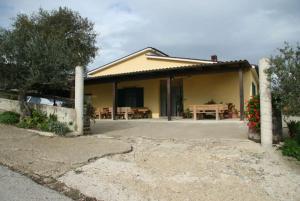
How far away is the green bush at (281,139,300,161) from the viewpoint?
6233 mm

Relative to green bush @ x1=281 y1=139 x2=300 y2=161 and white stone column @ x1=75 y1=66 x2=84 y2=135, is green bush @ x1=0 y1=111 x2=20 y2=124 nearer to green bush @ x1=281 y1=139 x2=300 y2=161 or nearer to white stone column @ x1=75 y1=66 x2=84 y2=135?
white stone column @ x1=75 y1=66 x2=84 y2=135

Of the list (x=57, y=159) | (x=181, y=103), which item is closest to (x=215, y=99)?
(x=181, y=103)

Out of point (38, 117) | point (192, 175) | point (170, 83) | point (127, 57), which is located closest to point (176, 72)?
point (170, 83)

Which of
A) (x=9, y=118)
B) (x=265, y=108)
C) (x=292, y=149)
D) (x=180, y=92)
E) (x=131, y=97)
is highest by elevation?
(x=180, y=92)

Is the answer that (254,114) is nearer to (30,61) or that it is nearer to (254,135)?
(254,135)

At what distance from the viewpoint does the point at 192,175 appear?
17.5 feet

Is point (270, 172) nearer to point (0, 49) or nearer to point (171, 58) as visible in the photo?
point (0, 49)

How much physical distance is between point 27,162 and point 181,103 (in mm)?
12098

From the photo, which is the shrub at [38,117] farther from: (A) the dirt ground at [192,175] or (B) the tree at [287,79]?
(B) the tree at [287,79]

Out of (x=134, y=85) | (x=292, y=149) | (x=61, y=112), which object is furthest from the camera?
(x=134, y=85)

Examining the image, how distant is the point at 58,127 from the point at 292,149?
682 centimetres

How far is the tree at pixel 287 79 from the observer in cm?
618

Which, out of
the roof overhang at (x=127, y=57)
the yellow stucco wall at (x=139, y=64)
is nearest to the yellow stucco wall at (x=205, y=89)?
the yellow stucco wall at (x=139, y=64)

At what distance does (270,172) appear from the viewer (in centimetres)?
547
